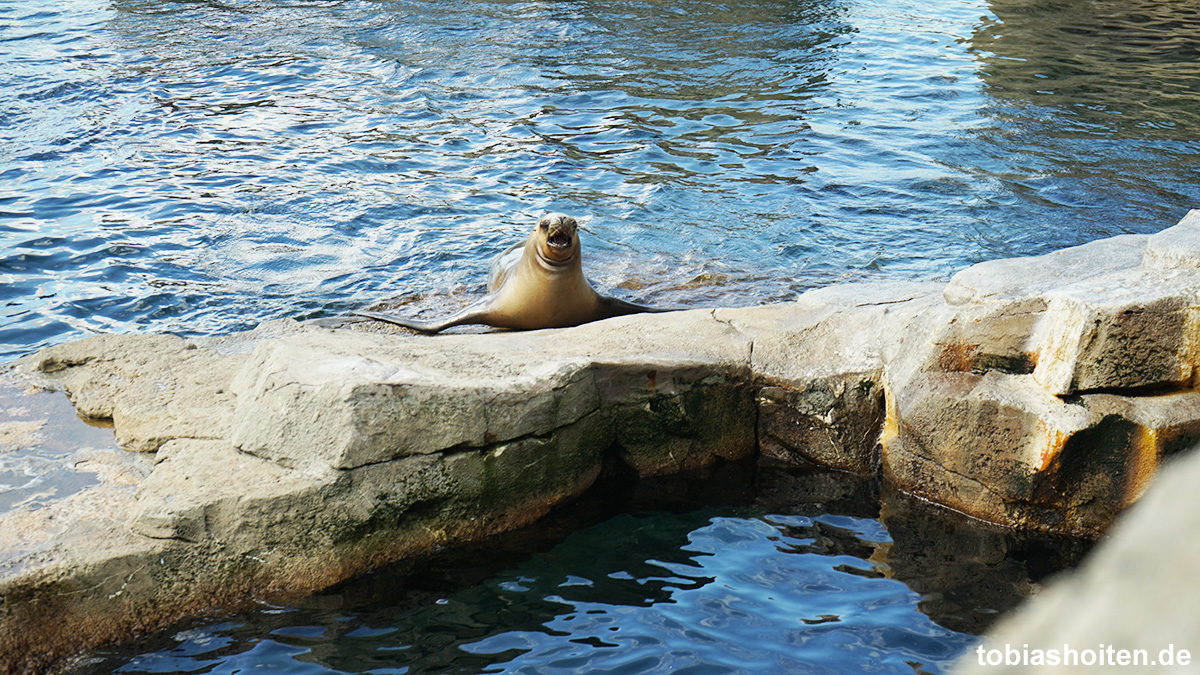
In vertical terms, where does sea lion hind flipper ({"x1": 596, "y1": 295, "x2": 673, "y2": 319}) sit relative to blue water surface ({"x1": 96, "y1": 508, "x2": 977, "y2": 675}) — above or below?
above

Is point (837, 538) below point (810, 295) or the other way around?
below

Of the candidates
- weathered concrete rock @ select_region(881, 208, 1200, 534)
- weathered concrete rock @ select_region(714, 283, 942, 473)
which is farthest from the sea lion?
weathered concrete rock @ select_region(881, 208, 1200, 534)

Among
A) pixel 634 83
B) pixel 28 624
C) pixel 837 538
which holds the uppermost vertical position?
pixel 634 83

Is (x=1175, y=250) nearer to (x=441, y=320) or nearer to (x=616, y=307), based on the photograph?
(x=616, y=307)

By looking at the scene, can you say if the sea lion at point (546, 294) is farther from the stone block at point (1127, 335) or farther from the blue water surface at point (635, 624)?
the stone block at point (1127, 335)

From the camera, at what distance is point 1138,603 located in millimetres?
560

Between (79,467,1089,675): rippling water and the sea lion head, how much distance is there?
2019 mm

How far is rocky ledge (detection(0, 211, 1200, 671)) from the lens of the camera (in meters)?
3.13

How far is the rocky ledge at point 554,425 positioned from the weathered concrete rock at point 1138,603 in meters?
2.94

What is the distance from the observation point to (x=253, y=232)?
729 centimetres

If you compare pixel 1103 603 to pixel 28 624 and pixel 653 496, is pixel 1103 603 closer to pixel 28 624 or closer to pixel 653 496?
pixel 28 624

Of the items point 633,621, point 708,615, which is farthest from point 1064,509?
point 633,621

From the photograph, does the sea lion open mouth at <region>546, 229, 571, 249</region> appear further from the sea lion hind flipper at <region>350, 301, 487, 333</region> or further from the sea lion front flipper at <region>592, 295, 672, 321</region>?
the sea lion hind flipper at <region>350, 301, 487, 333</region>

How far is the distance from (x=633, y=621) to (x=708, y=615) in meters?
0.24
